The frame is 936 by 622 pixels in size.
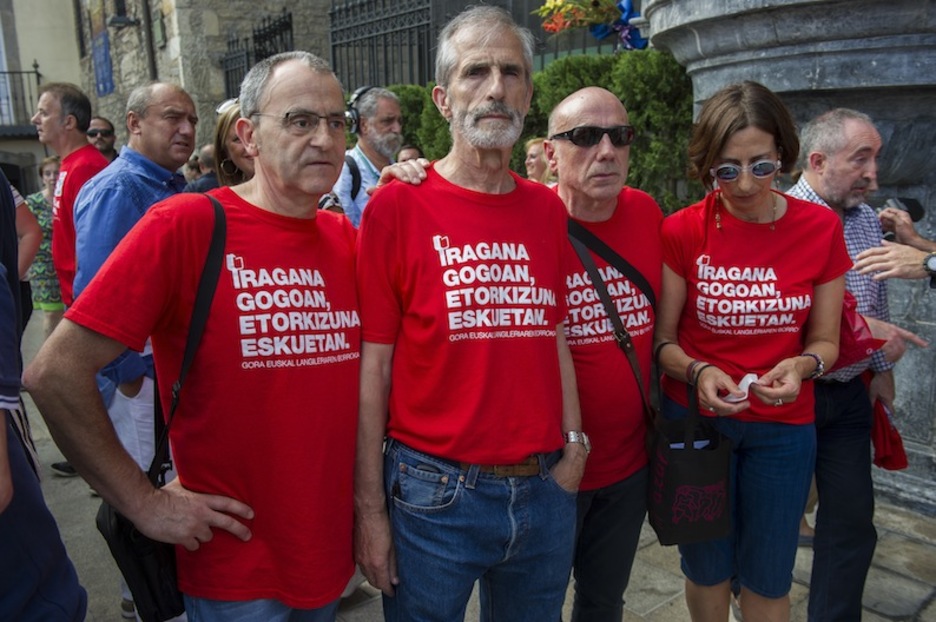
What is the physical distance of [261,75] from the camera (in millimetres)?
1747

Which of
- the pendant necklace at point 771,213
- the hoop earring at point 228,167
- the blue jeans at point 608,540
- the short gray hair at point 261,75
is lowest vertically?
the blue jeans at point 608,540

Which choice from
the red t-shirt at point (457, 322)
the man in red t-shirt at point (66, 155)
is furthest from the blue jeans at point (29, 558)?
the man in red t-shirt at point (66, 155)

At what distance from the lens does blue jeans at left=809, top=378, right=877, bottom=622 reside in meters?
2.56

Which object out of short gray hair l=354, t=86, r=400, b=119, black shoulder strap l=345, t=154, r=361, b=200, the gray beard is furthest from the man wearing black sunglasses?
short gray hair l=354, t=86, r=400, b=119

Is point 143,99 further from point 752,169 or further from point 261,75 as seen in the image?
point 752,169

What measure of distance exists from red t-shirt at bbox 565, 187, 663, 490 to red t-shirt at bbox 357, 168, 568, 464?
1.04 feet

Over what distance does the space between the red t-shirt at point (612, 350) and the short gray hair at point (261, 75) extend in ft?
2.91

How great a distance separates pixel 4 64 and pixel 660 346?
2206cm

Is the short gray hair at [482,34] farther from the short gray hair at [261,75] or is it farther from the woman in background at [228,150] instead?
the woman in background at [228,150]

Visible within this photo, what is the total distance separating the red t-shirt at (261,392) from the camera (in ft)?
5.25

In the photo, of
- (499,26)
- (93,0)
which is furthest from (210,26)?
(499,26)

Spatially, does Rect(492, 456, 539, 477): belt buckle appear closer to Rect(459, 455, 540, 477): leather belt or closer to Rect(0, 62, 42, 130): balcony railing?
Rect(459, 455, 540, 477): leather belt

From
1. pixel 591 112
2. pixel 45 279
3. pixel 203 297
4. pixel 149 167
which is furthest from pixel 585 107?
pixel 45 279

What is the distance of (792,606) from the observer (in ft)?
9.99
